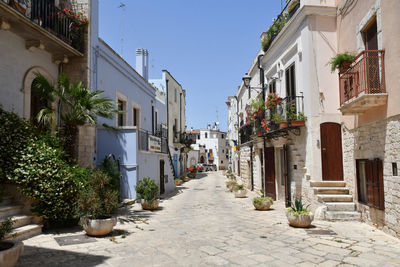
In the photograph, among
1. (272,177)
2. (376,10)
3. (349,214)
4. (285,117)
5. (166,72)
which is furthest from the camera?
(166,72)

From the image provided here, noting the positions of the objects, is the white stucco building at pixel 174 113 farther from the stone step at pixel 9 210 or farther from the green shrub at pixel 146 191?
the stone step at pixel 9 210

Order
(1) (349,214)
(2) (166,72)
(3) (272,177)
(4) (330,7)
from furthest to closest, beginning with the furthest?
(2) (166,72), (3) (272,177), (4) (330,7), (1) (349,214)

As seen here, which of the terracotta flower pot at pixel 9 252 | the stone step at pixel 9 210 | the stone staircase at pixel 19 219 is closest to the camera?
the terracotta flower pot at pixel 9 252

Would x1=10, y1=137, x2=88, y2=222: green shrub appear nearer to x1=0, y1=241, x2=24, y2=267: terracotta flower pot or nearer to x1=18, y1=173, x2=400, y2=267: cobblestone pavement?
x1=18, y1=173, x2=400, y2=267: cobblestone pavement

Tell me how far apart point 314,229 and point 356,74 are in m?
4.15

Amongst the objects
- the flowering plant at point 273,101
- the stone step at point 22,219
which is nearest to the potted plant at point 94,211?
the stone step at point 22,219

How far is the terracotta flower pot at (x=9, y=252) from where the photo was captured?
432cm

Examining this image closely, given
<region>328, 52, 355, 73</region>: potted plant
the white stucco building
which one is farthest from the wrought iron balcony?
the white stucco building

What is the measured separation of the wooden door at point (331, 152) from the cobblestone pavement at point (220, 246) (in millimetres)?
1871

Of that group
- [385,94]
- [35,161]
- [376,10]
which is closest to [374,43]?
[376,10]

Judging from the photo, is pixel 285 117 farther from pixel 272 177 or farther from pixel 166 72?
pixel 166 72

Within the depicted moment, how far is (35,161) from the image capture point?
7090 mm

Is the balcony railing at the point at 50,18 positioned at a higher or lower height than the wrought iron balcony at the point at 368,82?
higher

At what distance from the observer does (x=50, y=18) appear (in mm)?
9734
